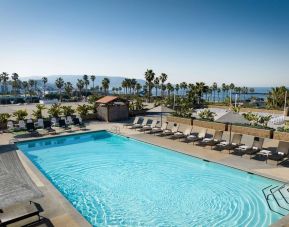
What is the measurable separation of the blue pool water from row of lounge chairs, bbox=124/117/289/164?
222 cm

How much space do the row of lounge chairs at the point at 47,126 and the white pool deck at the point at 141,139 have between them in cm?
128

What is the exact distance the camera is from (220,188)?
10922mm

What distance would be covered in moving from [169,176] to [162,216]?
149 inches

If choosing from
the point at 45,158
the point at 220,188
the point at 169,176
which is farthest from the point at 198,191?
the point at 45,158

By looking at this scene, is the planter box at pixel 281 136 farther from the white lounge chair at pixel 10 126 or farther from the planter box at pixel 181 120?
the white lounge chair at pixel 10 126

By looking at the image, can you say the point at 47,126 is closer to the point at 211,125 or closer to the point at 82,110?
the point at 82,110

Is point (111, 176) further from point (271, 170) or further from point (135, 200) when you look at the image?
point (271, 170)

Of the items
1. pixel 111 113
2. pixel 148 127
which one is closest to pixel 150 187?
pixel 148 127

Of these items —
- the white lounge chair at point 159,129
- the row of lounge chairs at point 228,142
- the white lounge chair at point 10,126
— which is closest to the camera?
the row of lounge chairs at point 228,142

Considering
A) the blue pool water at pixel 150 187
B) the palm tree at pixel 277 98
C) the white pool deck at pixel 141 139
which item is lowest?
the blue pool water at pixel 150 187

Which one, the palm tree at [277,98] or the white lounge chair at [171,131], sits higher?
the palm tree at [277,98]

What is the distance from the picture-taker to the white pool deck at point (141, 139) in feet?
24.3

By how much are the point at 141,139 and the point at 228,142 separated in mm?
5778

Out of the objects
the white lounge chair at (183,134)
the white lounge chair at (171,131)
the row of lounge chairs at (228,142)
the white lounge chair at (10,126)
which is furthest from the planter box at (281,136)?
the white lounge chair at (10,126)
